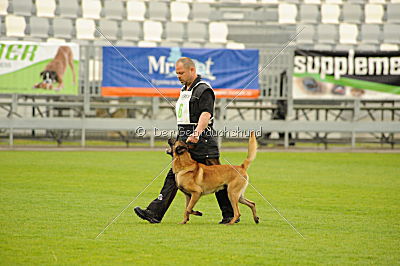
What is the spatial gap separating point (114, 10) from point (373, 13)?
35.1 ft

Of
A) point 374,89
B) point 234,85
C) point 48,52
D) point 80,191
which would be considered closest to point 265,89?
point 234,85

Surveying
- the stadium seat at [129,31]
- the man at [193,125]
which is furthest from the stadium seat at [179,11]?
the man at [193,125]

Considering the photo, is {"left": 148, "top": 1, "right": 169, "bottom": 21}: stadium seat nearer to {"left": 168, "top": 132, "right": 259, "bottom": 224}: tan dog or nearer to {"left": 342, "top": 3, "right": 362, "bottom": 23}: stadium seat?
{"left": 342, "top": 3, "right": 362, "bottom": 23}: stadium seat

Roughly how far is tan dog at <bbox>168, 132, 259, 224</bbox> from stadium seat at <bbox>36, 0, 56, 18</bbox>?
887 inches

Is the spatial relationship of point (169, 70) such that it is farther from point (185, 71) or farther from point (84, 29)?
point (185, 71)

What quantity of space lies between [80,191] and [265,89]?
15044mm

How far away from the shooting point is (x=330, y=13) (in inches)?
1232

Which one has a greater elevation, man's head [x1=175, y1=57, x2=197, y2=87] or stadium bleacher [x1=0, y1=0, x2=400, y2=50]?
stadium bleacher [x1=0, y1=0, x2=400, y2=50]

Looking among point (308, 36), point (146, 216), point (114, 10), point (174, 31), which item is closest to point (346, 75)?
point (308, 36)

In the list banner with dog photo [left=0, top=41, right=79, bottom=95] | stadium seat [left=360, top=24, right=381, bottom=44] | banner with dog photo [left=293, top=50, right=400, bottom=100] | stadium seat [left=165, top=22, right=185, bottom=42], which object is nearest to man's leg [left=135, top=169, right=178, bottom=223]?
banner with dog photo [left=0, top=41, right=79, bottom=95]

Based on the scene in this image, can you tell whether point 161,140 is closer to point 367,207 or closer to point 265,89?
point 265,89

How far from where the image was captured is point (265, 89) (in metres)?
25.5

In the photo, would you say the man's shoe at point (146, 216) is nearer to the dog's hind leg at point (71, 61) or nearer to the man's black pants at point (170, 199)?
the man's black pants at point (170, 199)

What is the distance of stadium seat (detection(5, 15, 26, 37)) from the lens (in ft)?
93.9
